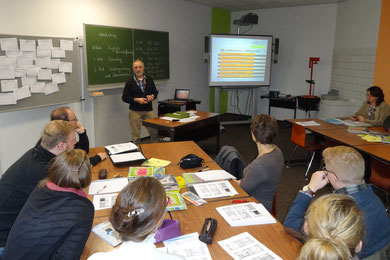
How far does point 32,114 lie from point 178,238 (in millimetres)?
3668

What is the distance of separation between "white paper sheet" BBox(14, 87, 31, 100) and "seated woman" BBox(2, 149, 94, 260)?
3.02 m

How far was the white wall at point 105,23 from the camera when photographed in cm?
428

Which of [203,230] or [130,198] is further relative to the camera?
[203,230]

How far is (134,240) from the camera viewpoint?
Result: 1.28m

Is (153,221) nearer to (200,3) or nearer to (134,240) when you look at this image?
(134,240)

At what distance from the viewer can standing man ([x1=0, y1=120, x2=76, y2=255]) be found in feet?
6.56

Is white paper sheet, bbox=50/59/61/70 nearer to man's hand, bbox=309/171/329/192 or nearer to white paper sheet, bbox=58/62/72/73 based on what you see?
white paper sheet, bbox=58/62/72/73

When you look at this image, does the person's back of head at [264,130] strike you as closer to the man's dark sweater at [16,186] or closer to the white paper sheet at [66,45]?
the man's dark sweater at [16,186]

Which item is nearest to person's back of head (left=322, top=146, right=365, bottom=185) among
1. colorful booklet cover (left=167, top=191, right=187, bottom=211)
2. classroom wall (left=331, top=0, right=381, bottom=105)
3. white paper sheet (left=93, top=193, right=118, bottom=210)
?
colorful booklet cover (left=167, top=191, right=187, bottom=211)

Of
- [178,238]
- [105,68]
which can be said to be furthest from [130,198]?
[105,68]

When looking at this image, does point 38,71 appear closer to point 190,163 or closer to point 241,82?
point 190,163

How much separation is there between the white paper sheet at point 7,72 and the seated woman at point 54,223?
9.73 ft

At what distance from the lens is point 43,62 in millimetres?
4414

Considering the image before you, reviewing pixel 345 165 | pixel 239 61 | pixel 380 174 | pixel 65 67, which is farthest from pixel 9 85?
pixel 239 61
